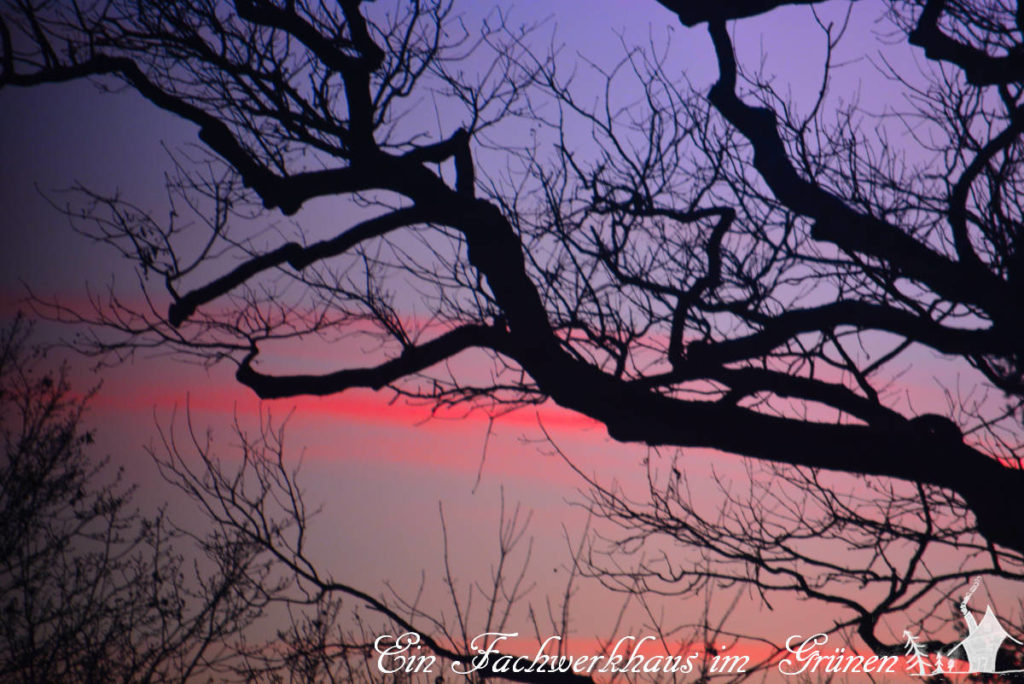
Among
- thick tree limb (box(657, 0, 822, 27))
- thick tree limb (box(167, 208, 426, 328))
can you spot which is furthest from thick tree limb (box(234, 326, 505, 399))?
thick tree limb (box(657, 0, 822, 27))

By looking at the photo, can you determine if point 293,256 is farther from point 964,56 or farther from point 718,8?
point 964,56

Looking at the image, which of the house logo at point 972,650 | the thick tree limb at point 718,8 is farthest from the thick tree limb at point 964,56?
the house logo at point 972,650

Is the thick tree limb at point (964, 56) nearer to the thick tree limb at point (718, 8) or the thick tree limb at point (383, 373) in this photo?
the thick tree limb at point (718, 8)

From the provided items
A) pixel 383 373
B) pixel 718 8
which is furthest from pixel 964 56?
pixel 383 373

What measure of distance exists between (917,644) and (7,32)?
6857mm

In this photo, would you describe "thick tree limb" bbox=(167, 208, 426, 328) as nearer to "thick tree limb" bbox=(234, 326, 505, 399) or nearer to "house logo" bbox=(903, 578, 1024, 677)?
"thick tree limb" bbox=(234, 326, 505, 399)

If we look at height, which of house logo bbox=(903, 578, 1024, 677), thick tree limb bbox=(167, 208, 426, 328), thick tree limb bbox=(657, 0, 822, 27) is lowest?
house logo bbox=(903, 578, 1024, 677)

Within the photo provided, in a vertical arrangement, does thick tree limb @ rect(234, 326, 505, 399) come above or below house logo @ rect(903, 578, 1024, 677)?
above

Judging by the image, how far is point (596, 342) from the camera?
5.14 m

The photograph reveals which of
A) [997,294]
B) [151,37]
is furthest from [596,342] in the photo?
[151,37]

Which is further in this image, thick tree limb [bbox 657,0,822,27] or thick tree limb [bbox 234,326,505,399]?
thick tree limb [bbox 657,0,822,27]

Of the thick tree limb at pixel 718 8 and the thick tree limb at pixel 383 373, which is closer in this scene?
the thick tree limb at pixel 383 373

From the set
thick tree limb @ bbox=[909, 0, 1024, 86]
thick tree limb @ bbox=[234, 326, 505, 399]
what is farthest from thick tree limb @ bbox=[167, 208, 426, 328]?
thick tree limb @ bbox=[909, 0, 1024, 86]

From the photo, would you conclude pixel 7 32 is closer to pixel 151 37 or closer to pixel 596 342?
pixel 151 37
